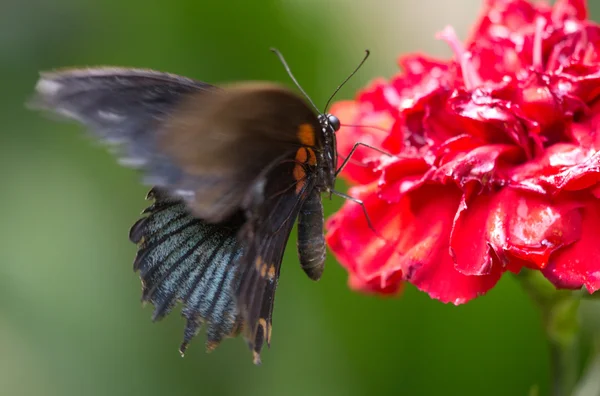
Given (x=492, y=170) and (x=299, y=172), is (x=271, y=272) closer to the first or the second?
(x=299, y=172)

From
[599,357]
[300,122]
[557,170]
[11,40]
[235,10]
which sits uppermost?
[11,40]

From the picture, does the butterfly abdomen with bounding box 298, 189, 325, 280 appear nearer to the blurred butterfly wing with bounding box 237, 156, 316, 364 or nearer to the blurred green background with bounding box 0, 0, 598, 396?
the blurred butterfly wing with bounding box 237, 156, 316, 364

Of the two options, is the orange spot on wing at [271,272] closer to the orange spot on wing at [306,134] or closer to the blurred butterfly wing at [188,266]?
the blurred butterfly wing at [188,266]

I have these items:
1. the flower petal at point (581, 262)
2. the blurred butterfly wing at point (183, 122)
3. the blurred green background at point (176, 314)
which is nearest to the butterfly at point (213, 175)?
the blurred butterfly wing at point (183, 122)

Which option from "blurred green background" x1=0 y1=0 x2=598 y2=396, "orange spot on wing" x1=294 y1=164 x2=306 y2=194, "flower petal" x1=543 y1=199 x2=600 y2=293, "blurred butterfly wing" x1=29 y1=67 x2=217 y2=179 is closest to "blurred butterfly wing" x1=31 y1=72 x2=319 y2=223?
"blurred butterfly wing" x1=29 y1=67 x2=217 y2=179

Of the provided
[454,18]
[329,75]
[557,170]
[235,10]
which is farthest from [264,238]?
[454,18]

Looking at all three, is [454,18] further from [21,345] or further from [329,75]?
[21,345]
